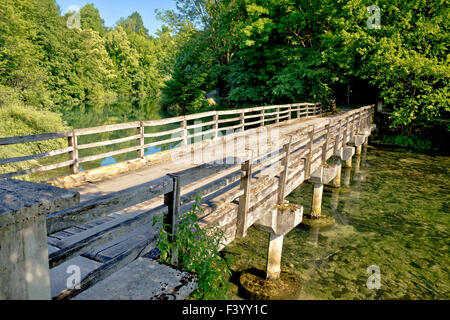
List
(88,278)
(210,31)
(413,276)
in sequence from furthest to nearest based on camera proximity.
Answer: (210,31) → (413,276) → (88,278)

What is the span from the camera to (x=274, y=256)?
8.00 metres

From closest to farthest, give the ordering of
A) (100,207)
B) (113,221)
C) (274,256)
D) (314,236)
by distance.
→ 1. (100,207)
2. (113,221)
3. (274,256)
4. (314,236)

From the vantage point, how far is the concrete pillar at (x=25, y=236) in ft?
5.60

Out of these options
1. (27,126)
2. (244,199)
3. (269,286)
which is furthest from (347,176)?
(27,126)

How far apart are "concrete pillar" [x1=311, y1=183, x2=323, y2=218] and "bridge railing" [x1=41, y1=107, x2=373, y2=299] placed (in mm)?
2193

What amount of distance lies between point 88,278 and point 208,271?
119 cm

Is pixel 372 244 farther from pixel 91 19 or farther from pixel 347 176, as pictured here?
pixel 91 19

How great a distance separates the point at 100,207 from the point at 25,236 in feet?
2.20

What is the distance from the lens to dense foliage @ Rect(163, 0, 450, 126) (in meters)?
20.0

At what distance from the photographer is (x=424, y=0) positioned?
66.0ft

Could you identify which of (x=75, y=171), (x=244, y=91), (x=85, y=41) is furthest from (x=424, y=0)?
(x=85, y=41)

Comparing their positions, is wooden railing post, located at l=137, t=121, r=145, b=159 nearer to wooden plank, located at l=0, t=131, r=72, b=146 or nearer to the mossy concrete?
wooden plank, located at l=0, t=131, r=72, b=146

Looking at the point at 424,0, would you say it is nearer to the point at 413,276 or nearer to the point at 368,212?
the point at 368,212

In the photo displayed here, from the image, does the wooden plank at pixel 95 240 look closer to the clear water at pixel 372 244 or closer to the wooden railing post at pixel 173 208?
the wooden railing post at pixel 173 208
